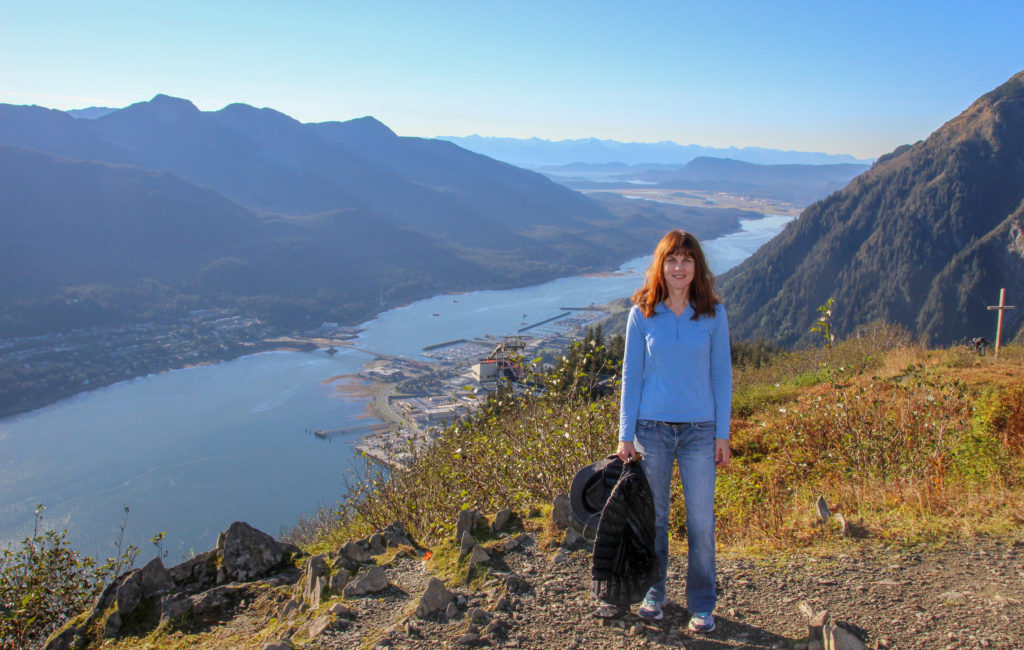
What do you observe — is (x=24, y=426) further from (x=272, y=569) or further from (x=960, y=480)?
(x=960, y=480)

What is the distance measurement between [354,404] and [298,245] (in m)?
55.3

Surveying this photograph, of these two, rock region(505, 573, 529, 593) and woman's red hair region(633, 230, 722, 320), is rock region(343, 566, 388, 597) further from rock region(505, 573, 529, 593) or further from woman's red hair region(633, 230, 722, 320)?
woman's red hair region(633, 230, 722, 320)

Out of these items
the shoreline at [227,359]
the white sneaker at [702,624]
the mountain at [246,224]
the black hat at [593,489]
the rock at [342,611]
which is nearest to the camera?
the white sneaker at [702,624]

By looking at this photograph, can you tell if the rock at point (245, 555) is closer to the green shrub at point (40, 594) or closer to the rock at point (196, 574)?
the rock at point (196, 574)

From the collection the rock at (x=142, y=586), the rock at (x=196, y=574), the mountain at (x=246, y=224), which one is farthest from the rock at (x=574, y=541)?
the mountain at (x=246, y=224)

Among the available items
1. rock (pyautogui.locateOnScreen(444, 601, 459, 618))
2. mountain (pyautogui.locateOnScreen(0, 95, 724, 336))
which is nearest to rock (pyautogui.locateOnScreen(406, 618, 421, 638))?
rock (pyautogui.locateOnScreen(444, 601, 459, 618))

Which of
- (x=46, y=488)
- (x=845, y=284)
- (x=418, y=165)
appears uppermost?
(x=418, y=165)

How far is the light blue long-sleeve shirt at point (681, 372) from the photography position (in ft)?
7.37

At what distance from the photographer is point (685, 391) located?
224 cm

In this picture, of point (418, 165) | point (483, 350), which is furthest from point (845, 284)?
point (418, 165)

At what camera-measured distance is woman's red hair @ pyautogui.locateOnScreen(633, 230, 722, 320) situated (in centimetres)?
227

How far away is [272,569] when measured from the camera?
143 inches

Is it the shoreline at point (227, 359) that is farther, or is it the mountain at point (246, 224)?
the mountain at point (246, 224)

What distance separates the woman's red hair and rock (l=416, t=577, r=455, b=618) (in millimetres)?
1425
